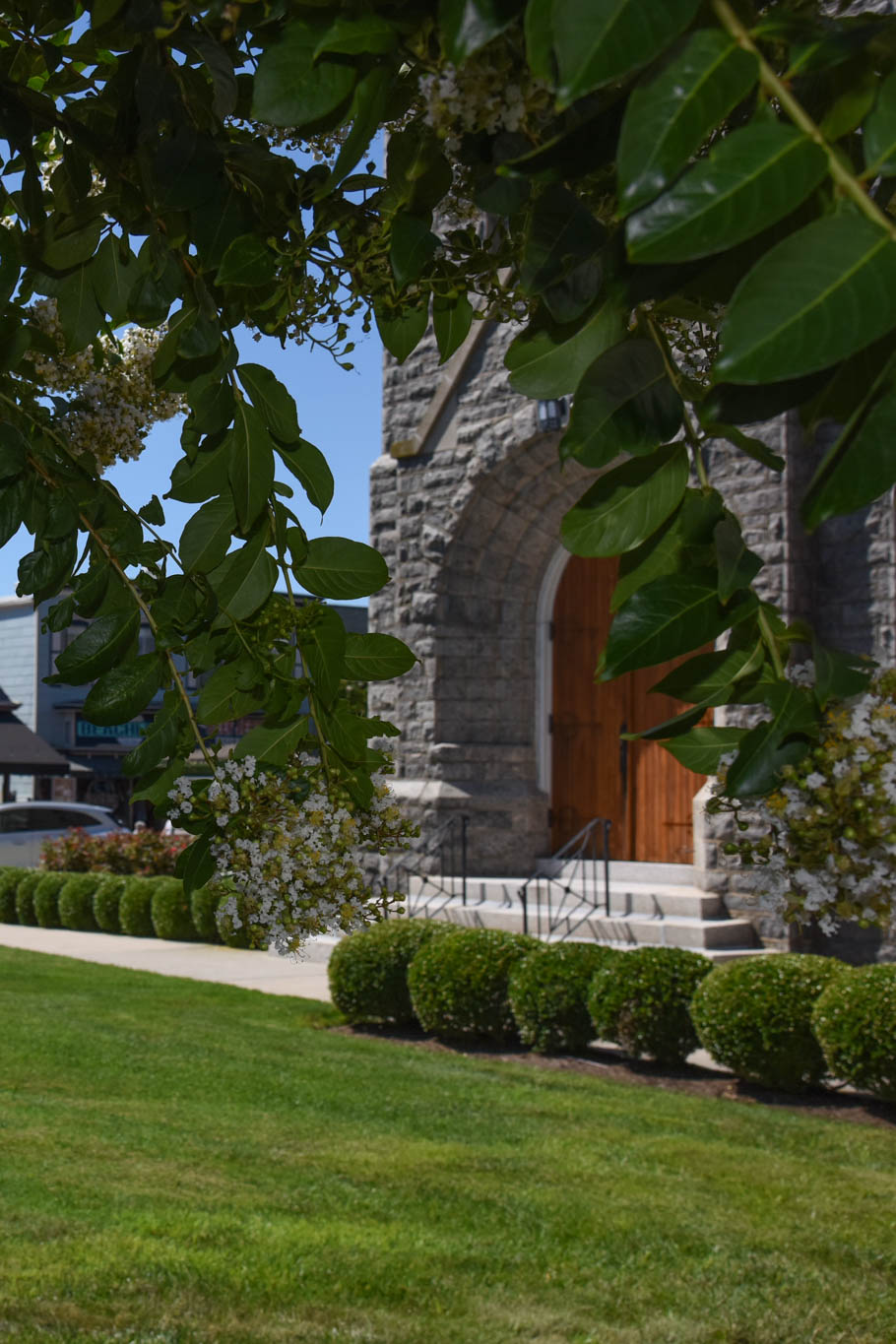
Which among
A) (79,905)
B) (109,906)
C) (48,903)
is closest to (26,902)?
(48,903)

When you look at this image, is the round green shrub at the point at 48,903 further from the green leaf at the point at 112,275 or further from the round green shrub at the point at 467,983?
the green leaf at the point at 112,275

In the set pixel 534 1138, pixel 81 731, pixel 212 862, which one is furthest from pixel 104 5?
pixel 81 731

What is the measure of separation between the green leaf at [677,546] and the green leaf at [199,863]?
748 mm

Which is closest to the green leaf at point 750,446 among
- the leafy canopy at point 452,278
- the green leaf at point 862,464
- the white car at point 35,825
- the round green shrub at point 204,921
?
the leafy canopy at point 452,278

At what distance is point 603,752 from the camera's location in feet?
45.3

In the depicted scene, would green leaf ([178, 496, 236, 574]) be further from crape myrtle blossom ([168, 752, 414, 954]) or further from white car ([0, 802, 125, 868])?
white car ([0, 802, 125, 868])

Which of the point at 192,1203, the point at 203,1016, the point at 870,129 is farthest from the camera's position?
the point at 203,1016

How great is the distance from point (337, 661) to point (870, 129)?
1.23 metres

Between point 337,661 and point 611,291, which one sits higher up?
point 611,291

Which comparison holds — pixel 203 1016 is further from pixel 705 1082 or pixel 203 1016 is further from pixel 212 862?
pixel 212 862

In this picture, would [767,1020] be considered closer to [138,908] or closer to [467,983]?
[467,983]

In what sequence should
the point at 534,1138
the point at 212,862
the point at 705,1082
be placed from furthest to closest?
the point at 705,1082 → the point at 534,1138 → the point at 212,862

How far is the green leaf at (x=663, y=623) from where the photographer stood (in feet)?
3.98

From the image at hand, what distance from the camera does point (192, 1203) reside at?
595 cm
